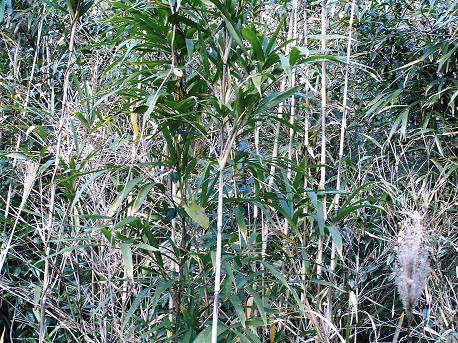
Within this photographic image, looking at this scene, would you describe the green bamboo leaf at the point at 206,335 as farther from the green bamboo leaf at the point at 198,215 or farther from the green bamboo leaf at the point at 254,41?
the green bamboo leaf at the point at 254,41

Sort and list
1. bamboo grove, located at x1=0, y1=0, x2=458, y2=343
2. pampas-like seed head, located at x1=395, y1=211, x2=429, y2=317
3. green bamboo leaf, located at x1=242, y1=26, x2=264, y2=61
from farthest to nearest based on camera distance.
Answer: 1. bamboo grove, located at x1=0, y1=0, x2=458, y2=343
2. green bamboo leaf, located at x1=242, y1=26, x2=264, y2=61
3. pampas-like seed head, located at x1=395, y1=211, x2=429, y2=317

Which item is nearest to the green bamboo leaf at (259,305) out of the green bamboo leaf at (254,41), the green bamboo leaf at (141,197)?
the green bamboo leaf at (141,197)

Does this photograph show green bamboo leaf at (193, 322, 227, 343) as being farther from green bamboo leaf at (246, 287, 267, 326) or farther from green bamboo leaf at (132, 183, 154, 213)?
green bamboo leaf at (132, 183, 154, 213)

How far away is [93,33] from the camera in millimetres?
3699

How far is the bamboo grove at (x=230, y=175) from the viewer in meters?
1.83

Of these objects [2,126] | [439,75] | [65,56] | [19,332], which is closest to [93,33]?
[65,56]

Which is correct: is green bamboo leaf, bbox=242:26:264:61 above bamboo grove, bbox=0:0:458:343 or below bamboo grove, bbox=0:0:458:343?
above

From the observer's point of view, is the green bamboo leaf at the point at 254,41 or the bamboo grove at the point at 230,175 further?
the bamboo grove at the point at 230,175

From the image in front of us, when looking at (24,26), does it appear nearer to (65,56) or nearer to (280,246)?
(65,56)

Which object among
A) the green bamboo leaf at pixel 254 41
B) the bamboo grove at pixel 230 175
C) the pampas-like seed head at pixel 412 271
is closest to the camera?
the pampas-like seed head at pixel 412 271

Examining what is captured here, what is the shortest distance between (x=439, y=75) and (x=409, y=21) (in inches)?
12.3

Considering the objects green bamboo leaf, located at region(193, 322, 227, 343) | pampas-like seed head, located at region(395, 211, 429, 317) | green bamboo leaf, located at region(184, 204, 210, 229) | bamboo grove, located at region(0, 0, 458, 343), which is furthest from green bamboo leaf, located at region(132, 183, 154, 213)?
pampas-like seed head, located at region(395, 211, 429, 317)

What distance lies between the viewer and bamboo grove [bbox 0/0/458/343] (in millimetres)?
1827

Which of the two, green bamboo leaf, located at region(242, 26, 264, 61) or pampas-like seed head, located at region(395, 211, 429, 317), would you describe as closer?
pampas-like seed head, located at region(395, 211, 429, 317)
